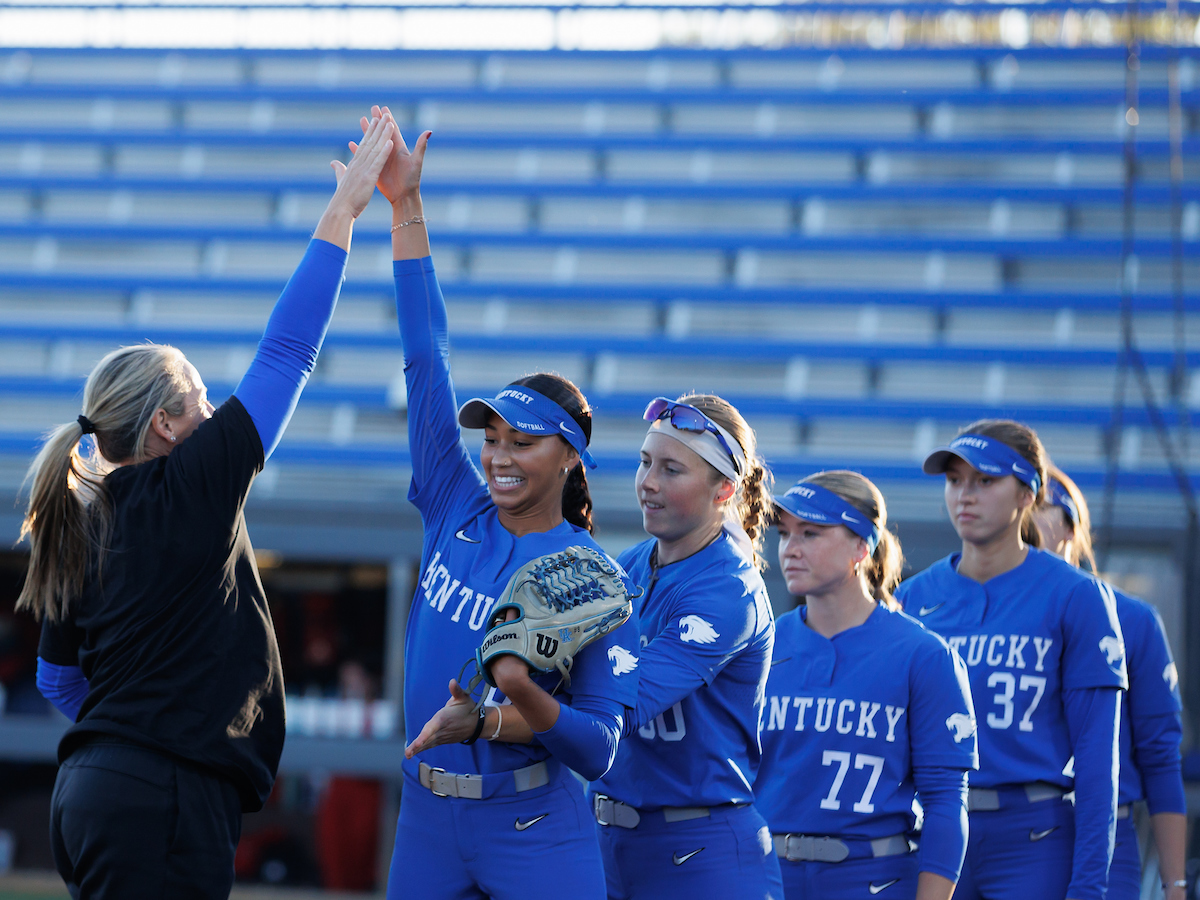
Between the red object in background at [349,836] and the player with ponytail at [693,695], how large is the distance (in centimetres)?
498

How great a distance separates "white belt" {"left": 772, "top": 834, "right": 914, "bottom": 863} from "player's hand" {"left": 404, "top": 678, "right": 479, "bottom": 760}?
40.4 inches

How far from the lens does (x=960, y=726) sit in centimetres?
254

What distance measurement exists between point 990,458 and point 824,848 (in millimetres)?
1071

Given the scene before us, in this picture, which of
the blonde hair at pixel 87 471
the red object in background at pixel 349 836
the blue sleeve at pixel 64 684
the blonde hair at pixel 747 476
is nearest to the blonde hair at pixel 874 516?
the blonde hair at pixel 747 476

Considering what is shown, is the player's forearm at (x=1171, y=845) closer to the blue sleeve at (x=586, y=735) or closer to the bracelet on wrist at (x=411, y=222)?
the blue sleeve at (x=586, y=735)

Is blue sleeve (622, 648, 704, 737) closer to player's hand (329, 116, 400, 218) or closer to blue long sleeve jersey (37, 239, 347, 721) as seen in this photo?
blue long sleeve jersey (37, 239, 347, 721)

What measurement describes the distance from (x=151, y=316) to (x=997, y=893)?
8519 mm

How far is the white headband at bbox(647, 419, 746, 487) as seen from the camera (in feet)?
7.80

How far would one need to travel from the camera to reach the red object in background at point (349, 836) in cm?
693

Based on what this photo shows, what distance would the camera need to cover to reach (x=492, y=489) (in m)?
2.15

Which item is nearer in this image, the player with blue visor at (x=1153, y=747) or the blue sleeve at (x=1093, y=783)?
the blue sleeve at (x=1093, y=783)

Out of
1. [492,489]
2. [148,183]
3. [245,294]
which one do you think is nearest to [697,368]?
[245,294]

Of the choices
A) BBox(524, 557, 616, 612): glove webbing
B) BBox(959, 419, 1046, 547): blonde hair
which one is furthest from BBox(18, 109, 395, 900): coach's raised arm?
BBox(959, 419, 1046, 547): blonde hair

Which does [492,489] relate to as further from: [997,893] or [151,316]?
[151,316]
